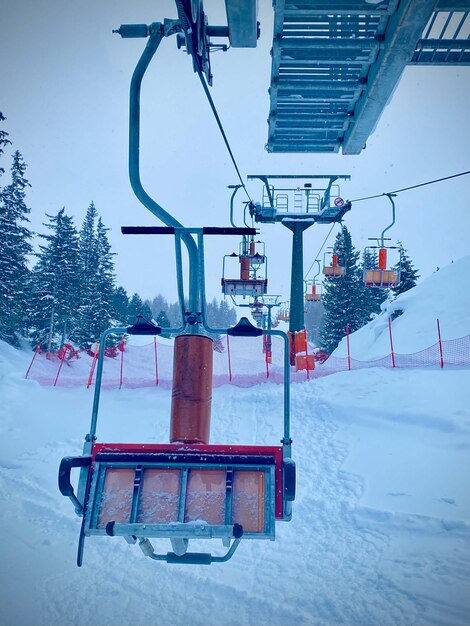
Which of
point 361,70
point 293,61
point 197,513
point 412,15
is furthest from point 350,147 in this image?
point 197,513

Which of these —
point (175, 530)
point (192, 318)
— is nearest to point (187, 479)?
point (175, 530)

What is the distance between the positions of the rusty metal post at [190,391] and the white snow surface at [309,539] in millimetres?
2120

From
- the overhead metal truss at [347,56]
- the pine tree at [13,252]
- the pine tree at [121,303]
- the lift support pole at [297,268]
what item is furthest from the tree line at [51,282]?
the overhead metal truss at [347,56]

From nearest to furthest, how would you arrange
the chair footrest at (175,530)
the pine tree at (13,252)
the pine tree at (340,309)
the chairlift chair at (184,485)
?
1. the chair footrest at (175,530)
2. the chairlift chair at (184,485)
3. the pine tree at (13,252)
4. the pine tree at (340,309)

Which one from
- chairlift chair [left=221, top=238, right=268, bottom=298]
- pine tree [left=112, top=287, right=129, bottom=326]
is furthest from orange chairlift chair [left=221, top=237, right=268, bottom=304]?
pine tree [left=112, top=287, right=129, bottom=326]

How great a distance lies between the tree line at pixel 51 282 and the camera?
2933cm

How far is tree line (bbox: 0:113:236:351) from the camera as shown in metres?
29.3

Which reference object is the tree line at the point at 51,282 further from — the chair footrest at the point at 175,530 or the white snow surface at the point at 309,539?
the chair footrest at the point at 175,530

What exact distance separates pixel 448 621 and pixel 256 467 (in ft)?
8.21

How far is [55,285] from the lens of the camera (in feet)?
111

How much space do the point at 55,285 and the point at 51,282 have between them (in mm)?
500

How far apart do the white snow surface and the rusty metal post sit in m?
2.12

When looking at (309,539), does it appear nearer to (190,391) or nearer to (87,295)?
(190,391)

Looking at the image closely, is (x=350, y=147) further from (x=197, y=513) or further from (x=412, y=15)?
(x=197, y=513)
